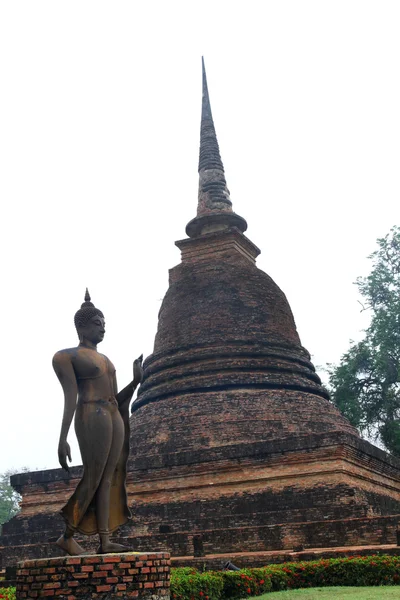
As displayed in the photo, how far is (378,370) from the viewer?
972 inches

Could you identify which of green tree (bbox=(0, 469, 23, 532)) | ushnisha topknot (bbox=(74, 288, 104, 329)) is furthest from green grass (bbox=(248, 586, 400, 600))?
green tree (bbox=(0, 469, 23, 532))

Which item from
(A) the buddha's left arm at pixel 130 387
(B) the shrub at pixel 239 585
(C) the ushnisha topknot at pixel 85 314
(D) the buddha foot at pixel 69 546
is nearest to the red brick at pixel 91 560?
(D) the buddha foot at pixel 69 546

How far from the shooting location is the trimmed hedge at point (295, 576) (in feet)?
28.1

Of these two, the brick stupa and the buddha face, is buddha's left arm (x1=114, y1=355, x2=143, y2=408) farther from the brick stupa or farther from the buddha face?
the brick stupa

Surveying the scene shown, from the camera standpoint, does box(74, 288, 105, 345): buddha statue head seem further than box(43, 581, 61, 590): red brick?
Yes

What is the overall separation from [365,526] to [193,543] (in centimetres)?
313

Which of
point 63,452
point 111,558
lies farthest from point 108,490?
point 111,558

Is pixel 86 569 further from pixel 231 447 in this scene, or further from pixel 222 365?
pixel 222 365

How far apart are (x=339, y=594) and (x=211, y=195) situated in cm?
1509

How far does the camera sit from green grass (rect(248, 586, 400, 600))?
790cm

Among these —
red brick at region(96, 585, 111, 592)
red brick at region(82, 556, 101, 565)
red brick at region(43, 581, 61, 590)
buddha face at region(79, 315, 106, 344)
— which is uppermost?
buddha face at region(79, 315, 106, 344)

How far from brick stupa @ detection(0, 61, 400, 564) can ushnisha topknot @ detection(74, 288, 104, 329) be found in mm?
7069

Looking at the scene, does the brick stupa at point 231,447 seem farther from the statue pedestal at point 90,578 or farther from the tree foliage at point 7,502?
the tree foliage at point 7,502

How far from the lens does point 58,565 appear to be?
17.5ft
